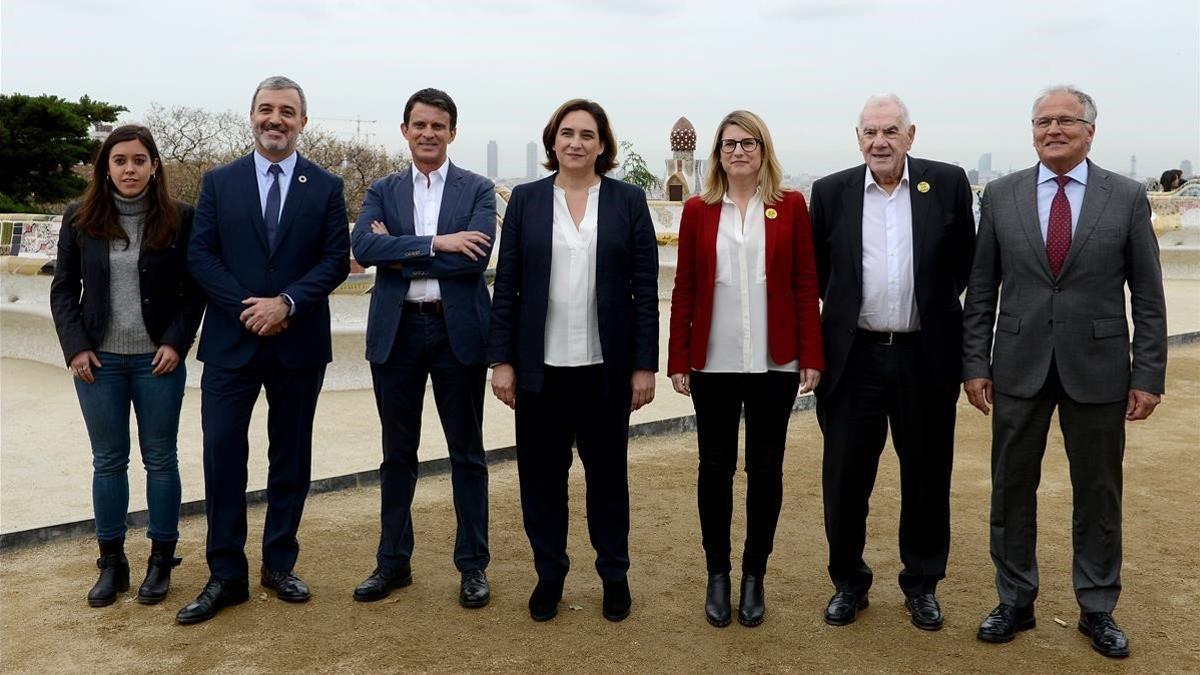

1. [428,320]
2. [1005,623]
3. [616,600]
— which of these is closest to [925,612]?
[1005,623]

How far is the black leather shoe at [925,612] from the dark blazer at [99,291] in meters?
2.75

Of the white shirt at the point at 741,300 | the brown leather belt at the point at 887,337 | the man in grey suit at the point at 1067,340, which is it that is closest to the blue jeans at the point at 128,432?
the white shirt at the point at 741,300

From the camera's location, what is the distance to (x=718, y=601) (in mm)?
3658

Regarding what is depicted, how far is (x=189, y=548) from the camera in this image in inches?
172

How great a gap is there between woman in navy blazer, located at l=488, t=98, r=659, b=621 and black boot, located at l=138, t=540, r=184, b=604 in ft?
4.42

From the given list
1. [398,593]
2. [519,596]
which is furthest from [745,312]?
[398,593]

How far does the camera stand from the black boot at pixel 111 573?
376 cm

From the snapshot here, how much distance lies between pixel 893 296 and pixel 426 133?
5.71 ft

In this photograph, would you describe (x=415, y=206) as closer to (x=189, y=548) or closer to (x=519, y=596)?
(x=519, y=596)

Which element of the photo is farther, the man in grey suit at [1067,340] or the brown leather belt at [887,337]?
the brown leather belt at [887,337]

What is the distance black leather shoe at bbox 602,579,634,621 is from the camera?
366 cm

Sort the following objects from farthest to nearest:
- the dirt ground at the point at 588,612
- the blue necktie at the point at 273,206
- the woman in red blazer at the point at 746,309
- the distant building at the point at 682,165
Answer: the distant building at the point at 682,165
the blue necktie at the point at 273,206
the woman in red blazer at the point at 746,309
the dirt ground at the point at 588,612

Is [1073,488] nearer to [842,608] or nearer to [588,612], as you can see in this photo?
[842,608]

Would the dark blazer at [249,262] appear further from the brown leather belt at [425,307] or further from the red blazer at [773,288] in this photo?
the red blazer at [773,288]
